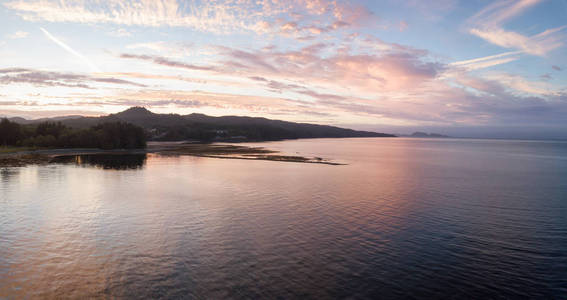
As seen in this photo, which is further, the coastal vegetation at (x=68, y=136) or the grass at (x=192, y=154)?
the coastal vegetation at (x=68, y=136)

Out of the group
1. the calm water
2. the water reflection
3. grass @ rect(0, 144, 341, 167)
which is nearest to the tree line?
grass @ rect(0, 144, 341, 167)

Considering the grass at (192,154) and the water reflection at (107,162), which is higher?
the grass at (192,154)

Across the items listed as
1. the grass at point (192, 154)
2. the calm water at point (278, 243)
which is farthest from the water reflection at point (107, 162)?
the calm water at point (278, 243)

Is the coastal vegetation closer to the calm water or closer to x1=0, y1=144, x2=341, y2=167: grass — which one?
x1=0, y1=144, x2=341, y2=167: grass

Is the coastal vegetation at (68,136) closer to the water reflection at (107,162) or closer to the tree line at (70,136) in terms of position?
the tree line at (70,136)

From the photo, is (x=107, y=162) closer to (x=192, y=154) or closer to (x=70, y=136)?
(x=192, y=154)

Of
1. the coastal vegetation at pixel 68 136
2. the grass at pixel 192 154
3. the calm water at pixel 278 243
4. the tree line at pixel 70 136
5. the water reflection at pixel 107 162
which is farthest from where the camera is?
the tree line at pixel 70 136

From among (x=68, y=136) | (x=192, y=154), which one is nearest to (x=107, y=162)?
(x=192, y=154)

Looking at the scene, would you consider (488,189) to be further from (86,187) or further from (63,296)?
(86,187)
